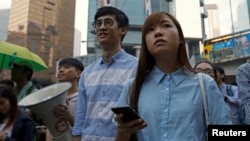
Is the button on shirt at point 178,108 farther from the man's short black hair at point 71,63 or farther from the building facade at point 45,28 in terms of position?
the building facade at point 45,28

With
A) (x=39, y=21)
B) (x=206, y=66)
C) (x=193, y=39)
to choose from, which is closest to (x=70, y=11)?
(x=39, y=21)

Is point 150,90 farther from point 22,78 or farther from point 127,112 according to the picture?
point 22,78

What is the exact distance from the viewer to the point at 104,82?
234cm

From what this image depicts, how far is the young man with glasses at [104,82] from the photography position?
221cm

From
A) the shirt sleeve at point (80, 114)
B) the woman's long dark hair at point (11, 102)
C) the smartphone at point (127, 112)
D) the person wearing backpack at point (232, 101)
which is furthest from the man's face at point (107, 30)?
the person wearing backpack at point (232, 101)

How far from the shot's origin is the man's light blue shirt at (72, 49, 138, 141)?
2189 mm

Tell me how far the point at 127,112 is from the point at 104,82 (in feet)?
3.48

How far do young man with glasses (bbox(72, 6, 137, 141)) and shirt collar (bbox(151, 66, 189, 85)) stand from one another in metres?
0.63

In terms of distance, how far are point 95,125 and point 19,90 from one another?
1.83 metres

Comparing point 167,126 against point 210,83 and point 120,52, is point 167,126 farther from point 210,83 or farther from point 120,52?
point 120,52

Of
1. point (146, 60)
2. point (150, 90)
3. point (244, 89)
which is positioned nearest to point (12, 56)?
point (146, 60)

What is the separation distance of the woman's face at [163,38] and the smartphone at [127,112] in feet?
1.51

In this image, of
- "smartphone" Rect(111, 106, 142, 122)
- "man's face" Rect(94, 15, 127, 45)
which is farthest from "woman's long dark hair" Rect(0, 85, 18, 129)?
"smartphone" Rect(111, 106, 142, 122)

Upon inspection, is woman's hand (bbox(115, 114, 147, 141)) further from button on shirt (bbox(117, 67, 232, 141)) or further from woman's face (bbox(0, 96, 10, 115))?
Result: woman's face (bbox(0, 96, 10, 115))
